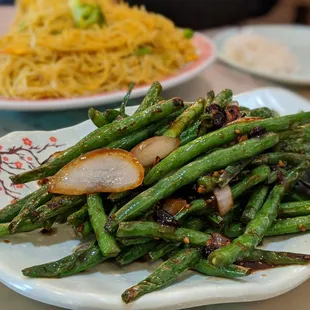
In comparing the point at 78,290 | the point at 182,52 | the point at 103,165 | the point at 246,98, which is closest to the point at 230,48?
the point at 182,52

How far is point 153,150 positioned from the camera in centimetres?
152

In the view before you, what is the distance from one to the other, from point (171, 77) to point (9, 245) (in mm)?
1737

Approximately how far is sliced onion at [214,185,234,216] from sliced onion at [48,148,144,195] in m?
0.23

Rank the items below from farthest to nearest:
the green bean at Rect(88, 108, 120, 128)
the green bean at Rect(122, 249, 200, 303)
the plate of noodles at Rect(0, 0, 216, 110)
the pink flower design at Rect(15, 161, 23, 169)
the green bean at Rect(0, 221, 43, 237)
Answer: the plate of noodles at Rect(0, 0, 216, 110)
the pink flower design at Rect(15, 161, 23, 169)
the green bean at Rect(88, 108, 120, 128)
the green bean at Rect(0, 221, 43, 237)
the green bean at Rect(122, 249, 200, 303)

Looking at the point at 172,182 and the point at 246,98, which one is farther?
the point at 246,98

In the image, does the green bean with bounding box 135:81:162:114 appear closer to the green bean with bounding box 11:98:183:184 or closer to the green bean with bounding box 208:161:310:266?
the green bean with bounding box 11:98:183:184

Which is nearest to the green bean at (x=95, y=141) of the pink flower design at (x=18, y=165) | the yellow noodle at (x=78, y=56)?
the pink flower design at (x=18, y=165)

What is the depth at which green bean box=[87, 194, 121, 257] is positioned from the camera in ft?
4.36

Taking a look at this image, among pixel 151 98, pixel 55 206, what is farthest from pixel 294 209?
pixel 55 206

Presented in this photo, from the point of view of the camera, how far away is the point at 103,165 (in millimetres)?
1460

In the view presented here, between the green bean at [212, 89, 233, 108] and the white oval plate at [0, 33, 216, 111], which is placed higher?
the green bean at [212, 89, 233, 108]

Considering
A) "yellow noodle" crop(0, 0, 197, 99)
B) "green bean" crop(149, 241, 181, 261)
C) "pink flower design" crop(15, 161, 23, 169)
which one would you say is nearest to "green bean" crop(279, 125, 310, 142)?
"green bean" crop(149, 241, 181, 261)

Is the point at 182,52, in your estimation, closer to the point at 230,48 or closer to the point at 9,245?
the point at 230,48

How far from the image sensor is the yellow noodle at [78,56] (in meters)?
2.84
